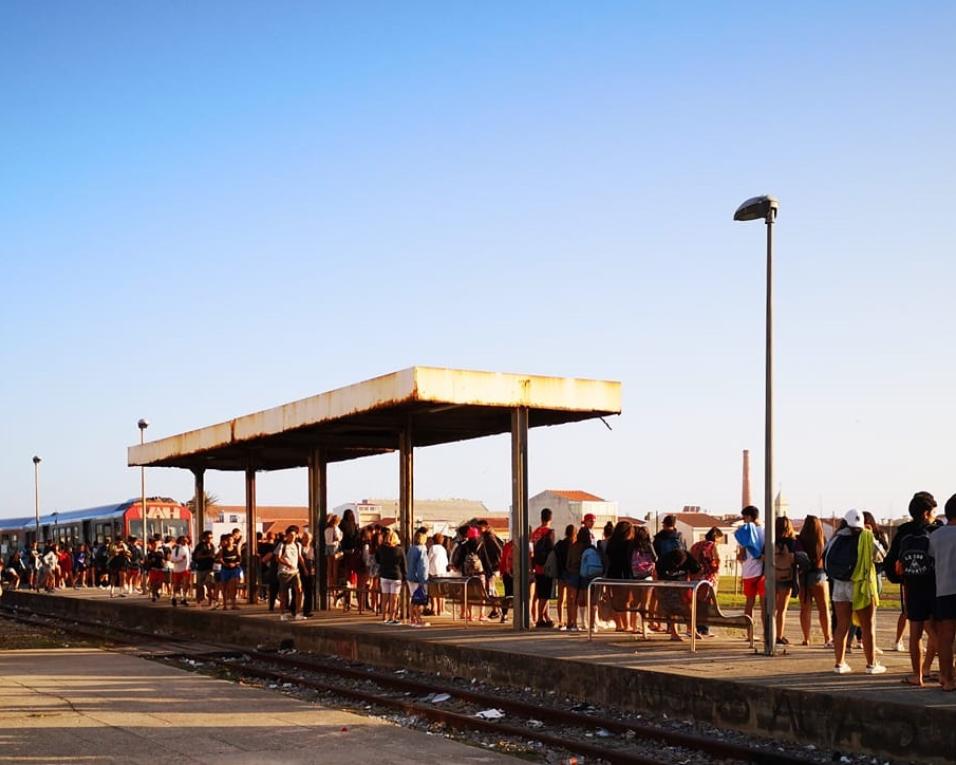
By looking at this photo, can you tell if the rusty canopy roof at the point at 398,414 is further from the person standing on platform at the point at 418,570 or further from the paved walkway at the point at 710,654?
the paved walkway at the point at 710,654

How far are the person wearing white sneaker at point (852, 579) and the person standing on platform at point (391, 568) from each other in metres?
8.61

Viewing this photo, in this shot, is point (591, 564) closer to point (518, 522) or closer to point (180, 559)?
point (518, 522)

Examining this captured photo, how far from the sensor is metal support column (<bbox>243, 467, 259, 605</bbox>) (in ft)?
87.8

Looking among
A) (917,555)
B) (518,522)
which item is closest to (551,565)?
(518,522)

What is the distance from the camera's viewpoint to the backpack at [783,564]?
1459 cm

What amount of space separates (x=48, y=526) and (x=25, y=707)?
40.1 metres

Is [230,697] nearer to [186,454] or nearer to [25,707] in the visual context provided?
[25,707]

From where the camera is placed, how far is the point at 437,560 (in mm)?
20359

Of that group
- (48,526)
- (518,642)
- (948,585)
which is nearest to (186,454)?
(518,642)

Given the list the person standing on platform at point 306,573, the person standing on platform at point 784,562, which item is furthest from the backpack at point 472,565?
the person standing on platform at point 784,562

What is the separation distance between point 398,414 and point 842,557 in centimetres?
927

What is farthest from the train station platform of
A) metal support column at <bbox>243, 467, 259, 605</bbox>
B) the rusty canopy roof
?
metal support column at <bbox>243, 467, 259, 605</bbox>

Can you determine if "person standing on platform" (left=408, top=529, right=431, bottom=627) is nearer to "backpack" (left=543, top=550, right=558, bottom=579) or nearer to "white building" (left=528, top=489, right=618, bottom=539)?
"backpack" (left=543, top=550, right=558, bottom=579)

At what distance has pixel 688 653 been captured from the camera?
46.9 ft
